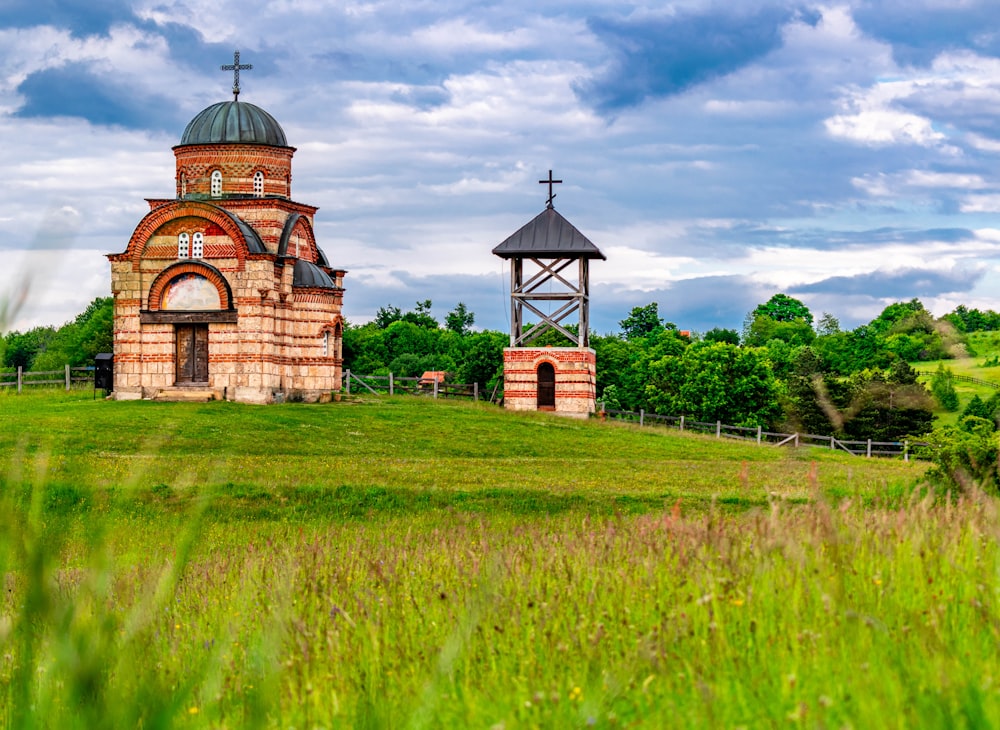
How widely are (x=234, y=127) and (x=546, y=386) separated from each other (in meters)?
15.8

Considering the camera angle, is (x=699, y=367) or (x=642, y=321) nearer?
(x=699, y=367)

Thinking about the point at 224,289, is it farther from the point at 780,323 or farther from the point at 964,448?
the point at 780,323

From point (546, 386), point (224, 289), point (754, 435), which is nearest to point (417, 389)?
point (546, 386)

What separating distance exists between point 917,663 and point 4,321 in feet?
11.6

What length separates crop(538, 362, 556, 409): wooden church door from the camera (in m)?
47.0

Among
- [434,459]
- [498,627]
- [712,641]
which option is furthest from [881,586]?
[434,459]

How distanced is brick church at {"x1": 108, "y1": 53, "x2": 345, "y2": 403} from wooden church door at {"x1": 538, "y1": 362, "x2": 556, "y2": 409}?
8.56 m

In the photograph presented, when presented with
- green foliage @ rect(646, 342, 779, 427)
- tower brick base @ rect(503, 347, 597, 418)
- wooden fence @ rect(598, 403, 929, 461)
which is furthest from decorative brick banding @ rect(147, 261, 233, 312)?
green foliage @ rect(646, 342, 779, 427)

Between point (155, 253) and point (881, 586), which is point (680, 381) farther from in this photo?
point (881, 586)

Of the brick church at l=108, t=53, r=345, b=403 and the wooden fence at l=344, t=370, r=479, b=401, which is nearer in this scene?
the brick church at l=108, t=53, r=345, b=403

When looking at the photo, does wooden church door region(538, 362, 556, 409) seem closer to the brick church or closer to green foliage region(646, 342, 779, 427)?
the brick church

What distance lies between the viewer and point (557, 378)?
151ft

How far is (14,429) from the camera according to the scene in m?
28.7

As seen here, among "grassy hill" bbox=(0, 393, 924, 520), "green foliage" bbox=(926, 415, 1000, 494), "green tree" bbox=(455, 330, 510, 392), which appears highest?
"green tree" bbox=(455, 330, 510, 392)
